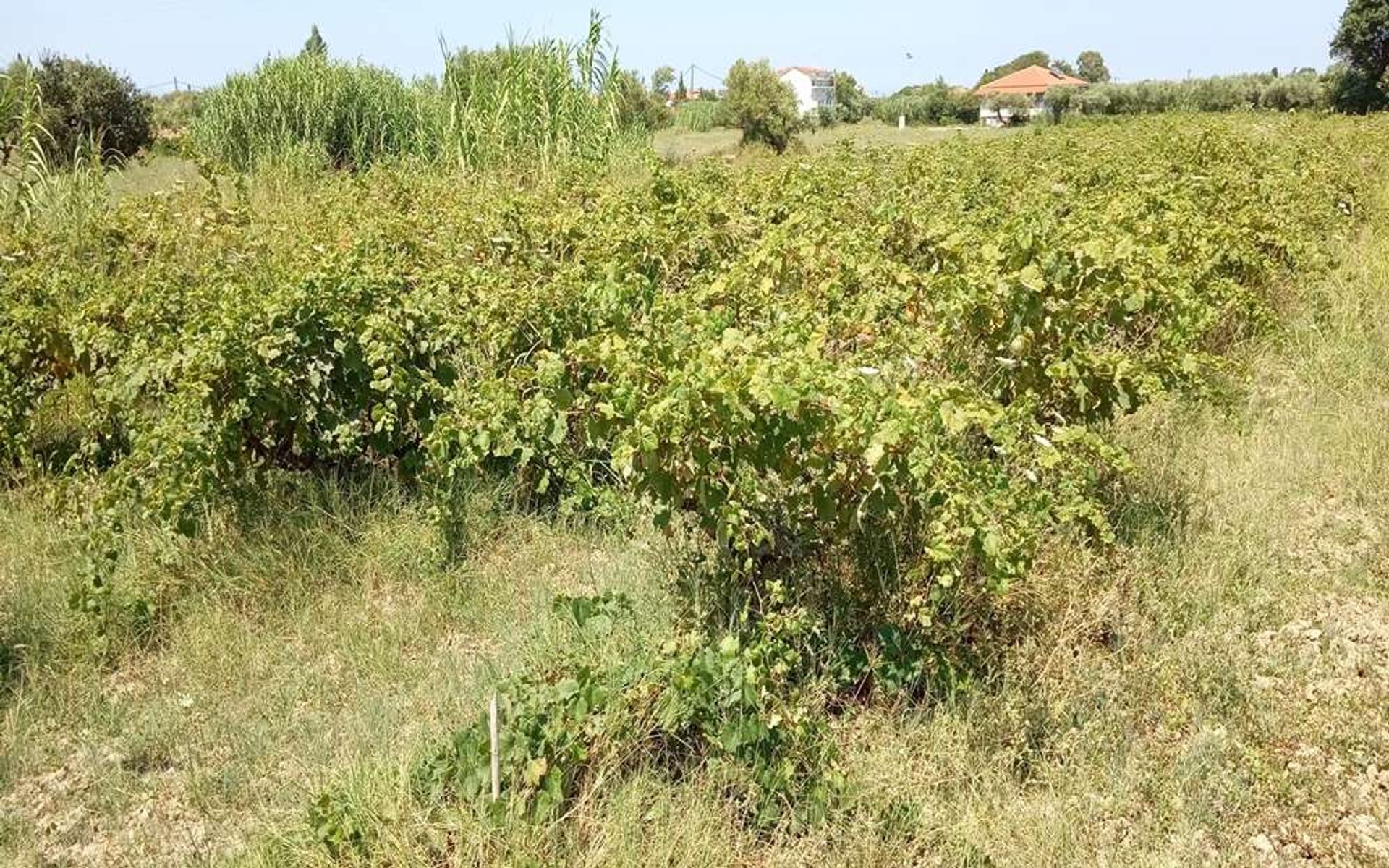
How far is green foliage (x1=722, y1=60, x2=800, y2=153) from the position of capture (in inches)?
830

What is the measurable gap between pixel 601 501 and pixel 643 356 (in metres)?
1.01

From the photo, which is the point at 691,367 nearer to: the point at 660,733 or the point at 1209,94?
the point at 660,733

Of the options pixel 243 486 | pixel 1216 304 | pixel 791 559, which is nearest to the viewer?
pixel 791 559

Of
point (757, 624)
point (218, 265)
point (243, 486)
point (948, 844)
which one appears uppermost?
point (218, 265)

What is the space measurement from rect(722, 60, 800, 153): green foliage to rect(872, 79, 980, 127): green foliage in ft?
95.1

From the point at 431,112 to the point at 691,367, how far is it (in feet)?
32.1

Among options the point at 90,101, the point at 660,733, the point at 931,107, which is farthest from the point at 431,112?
the point at 931,107

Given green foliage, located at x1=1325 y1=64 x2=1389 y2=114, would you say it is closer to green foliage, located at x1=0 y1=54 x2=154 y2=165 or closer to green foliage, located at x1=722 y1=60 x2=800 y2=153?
green foliage, located at x1=722 y1=60 x2=800 y2=153

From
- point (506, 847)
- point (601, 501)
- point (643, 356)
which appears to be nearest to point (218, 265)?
point (601, 501)

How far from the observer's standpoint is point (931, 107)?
53.7 meters

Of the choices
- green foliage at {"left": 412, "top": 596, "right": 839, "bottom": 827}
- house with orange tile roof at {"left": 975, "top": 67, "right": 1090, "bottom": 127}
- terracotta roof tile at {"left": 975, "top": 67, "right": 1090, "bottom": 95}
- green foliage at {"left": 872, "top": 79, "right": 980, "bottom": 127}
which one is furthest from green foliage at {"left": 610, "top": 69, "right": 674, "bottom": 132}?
terracotta roof tile at {"left": 975, "top": 67, "right": 1090, "bottom": 95}

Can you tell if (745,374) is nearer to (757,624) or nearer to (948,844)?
(757,624)

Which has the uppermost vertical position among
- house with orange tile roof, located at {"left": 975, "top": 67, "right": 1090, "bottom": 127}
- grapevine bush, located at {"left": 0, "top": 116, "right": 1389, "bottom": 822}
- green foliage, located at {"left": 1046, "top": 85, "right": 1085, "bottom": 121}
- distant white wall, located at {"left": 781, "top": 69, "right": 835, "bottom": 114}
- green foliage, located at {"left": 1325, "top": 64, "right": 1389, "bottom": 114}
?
distant white wall, located at {"left": 781, "top": 69, "right": 835, "bottom": 114}

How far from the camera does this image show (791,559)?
3.09 m
